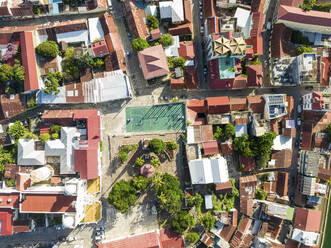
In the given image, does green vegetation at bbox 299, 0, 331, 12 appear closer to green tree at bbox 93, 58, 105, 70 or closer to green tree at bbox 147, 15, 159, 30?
green tree at bbox 147, 15, 159, 30

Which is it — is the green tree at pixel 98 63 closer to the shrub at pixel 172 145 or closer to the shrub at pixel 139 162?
the shrub at pixel 139 162

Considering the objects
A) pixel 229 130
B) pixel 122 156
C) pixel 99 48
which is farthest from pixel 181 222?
pixel 99 48

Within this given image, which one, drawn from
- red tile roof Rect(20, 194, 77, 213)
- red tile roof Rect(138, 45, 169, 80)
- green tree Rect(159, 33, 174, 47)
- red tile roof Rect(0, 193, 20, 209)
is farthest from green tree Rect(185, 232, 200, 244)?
green tree Rect(159, 33, 174, 47)

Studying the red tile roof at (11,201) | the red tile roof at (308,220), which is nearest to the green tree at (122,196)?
the red tile roof at (11,201)

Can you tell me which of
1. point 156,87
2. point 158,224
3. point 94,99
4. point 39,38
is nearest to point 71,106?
point 94,99

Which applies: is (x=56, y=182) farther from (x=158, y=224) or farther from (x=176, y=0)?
(x=176, y=0)
